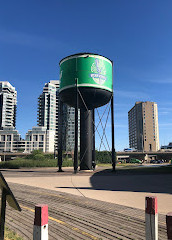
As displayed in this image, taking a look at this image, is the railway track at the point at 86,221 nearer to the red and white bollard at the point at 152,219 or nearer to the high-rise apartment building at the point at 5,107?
the red and white bollard at the point at 152,219

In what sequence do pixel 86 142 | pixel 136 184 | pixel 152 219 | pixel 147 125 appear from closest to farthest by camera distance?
pixel 152 219 → pixel 136 184 → pixel 86 142 → pixel 147 125

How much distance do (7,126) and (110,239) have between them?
16717 cm

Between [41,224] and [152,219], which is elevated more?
[41,224]

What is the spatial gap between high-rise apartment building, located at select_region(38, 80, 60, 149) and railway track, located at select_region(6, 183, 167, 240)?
16108 cm

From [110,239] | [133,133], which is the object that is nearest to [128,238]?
[110,239]

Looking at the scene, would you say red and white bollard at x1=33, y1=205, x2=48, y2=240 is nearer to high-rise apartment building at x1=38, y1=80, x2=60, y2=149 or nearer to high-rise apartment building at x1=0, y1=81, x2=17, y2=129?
high-rise apartment building at x1=38, y1=80, x2=60, y2=149

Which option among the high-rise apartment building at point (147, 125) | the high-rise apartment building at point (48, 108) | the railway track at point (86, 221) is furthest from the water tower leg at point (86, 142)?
the high-rise apartment building at point (48, 108)

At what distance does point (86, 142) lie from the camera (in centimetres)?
2819

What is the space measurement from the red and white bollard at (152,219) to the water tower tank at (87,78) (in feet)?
76.6

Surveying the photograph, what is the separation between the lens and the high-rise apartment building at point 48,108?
6654 inches

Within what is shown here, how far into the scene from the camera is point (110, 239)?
4.86 metres

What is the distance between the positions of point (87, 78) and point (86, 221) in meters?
22.3

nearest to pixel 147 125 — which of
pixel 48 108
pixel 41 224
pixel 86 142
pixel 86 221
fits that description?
pixel 48 108

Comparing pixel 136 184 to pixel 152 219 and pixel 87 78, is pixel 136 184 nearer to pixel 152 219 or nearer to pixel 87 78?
pixel 152 219
